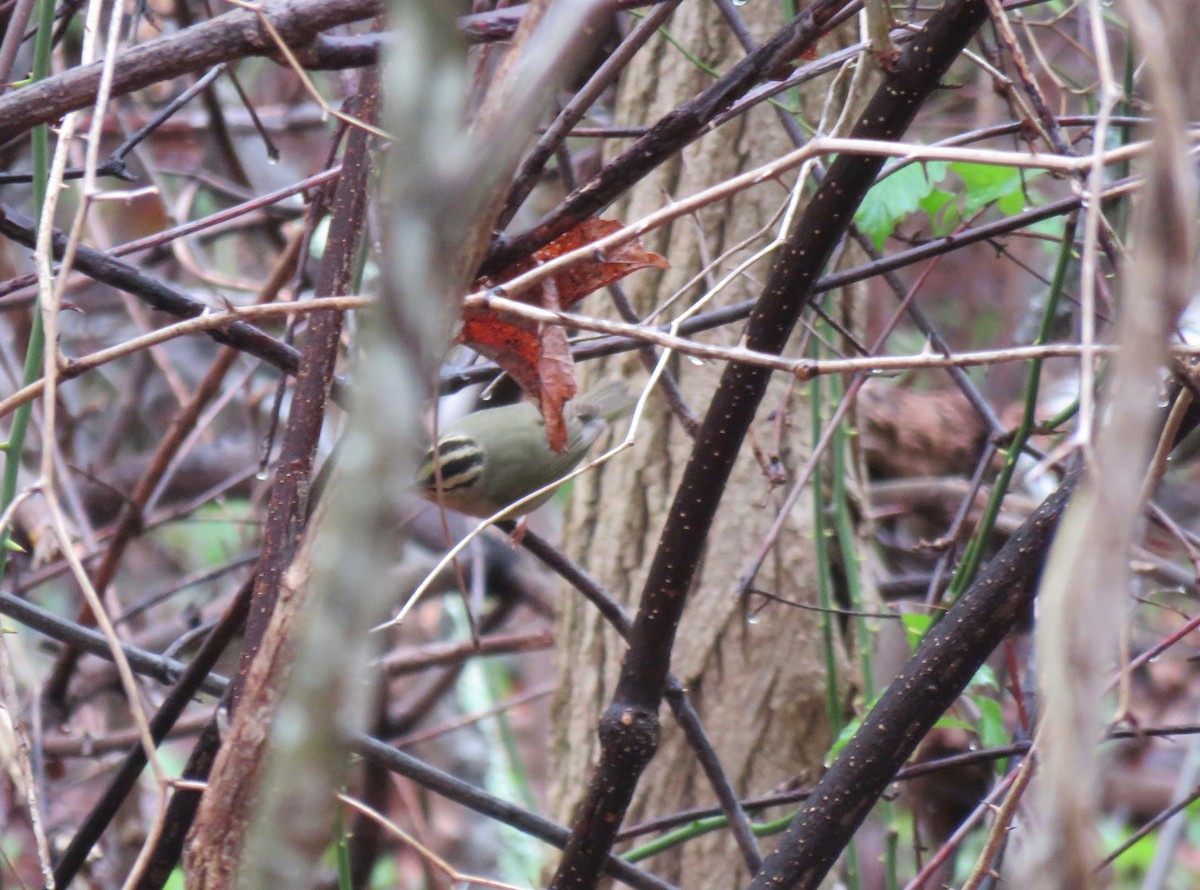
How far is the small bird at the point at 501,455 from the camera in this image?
2.36 m

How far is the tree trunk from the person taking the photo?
245 centimetres

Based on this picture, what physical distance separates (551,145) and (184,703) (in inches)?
31.0

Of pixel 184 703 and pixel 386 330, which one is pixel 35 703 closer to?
pixel 184 703

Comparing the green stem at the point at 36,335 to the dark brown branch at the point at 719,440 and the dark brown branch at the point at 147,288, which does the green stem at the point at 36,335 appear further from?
the dark brown branch at the point at 719,440

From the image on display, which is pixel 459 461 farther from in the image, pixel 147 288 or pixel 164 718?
pixel 147 288

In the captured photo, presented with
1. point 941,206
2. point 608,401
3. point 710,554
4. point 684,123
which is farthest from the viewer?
point 608,401

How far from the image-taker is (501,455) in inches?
95.7

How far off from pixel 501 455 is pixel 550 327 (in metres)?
1.09

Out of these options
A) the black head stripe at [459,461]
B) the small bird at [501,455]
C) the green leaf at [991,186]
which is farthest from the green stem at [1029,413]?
the black head stripe at [459,461]

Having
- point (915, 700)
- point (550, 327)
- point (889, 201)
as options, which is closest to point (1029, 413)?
point (889, 201)

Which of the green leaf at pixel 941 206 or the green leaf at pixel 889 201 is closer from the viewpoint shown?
the green leaf at pixel 889 201

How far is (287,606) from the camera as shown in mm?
905

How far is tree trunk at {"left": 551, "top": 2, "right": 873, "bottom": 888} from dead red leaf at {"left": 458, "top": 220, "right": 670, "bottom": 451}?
954 mm

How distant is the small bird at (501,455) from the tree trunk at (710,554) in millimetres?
165
